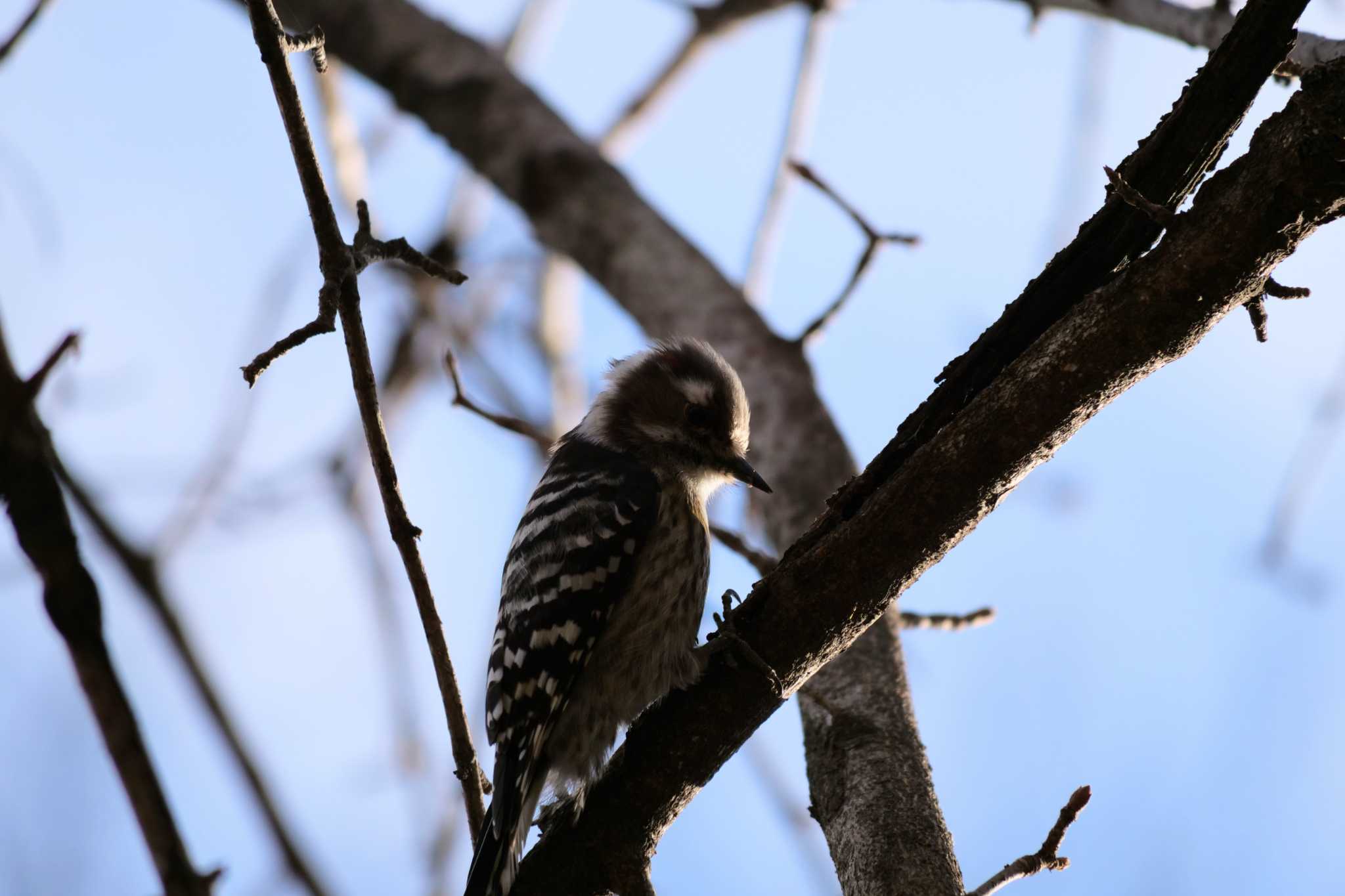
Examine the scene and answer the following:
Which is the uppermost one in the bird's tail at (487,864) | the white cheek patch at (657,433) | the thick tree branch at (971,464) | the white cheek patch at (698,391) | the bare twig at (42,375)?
the white cheek patch at (698,391)

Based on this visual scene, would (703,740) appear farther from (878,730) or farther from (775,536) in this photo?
(775,536)

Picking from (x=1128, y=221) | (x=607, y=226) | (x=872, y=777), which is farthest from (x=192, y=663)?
(x=607, y=226)

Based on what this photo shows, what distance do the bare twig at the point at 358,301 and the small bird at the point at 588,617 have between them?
50cm

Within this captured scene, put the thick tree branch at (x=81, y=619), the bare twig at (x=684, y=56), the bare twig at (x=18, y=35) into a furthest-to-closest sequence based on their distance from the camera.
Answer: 1. the bare twig at (x=684, y=56)
2. the bare twig at (x=18, y=35)
3. the thick tree branch at (x=81, y=619)

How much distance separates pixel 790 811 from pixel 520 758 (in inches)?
65.5

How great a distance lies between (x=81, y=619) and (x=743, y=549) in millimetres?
3207

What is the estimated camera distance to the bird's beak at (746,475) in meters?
4.57

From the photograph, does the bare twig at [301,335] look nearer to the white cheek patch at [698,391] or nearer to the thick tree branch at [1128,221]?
the thick tree branch at [1128,221]

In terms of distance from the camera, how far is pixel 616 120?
7234 mm

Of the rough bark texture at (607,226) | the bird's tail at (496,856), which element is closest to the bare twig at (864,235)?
the rough bark texture at (607,226)

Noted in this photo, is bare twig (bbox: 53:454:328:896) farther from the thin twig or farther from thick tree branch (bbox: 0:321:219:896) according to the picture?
the thin twig

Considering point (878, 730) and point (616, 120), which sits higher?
point (616, 120)

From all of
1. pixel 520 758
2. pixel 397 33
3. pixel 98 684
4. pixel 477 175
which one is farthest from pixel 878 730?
pixel 397 33

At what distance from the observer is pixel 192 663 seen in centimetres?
197
